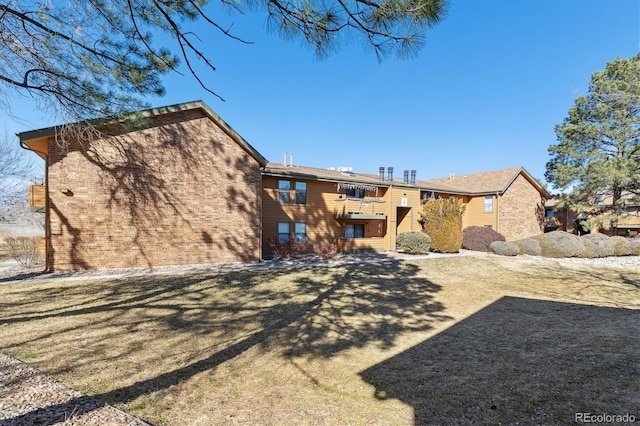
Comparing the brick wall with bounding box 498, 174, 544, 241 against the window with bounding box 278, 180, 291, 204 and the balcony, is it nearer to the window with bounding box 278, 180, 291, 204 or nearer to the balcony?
the balcony

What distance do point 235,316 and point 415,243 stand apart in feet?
46.8

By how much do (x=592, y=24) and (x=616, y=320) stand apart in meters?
10.6

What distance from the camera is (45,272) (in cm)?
1148

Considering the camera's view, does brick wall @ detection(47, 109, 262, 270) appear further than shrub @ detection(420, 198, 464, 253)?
No

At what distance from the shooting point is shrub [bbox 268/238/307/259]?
660 inches

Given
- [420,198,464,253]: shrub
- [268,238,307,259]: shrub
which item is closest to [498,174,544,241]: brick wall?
[420,198,464,253]: shrub

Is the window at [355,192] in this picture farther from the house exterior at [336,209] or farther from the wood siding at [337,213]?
the wood siding at [337,213]

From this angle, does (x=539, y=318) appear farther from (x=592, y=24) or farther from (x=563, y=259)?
(x=563, y=259)

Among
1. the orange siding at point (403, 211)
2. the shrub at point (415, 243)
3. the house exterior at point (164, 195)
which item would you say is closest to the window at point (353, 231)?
the orange siding at point (403, 211)

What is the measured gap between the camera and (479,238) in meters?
21.9

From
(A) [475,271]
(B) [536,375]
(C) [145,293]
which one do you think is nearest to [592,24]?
(A) [475,271]

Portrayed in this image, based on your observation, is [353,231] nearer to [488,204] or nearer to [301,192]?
[301,192]

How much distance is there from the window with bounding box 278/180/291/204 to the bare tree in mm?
10850

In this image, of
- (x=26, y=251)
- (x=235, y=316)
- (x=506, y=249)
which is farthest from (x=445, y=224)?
(x=26, y=251)
